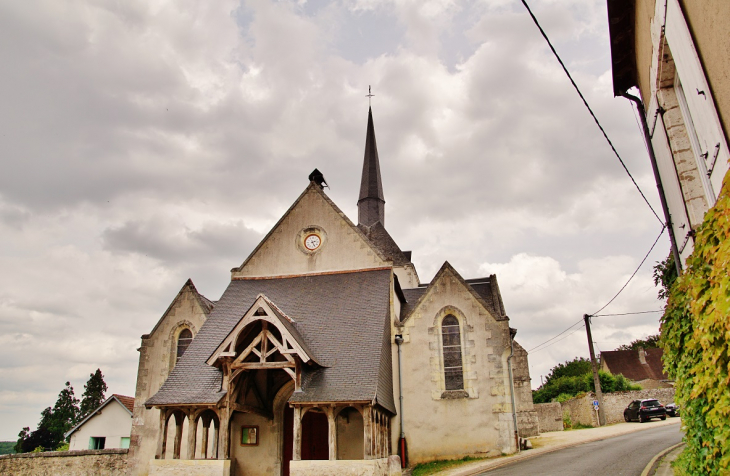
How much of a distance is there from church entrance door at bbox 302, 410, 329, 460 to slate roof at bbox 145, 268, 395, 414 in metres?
2.30

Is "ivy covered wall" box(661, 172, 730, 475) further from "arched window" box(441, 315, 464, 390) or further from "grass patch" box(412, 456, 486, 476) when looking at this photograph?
"arched window" box(441, 315, 464, 390)

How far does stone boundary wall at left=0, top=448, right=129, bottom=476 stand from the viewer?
16719 millimetres

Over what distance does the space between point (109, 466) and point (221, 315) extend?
252 inches

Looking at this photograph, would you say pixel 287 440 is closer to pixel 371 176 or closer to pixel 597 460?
pixel 597 460

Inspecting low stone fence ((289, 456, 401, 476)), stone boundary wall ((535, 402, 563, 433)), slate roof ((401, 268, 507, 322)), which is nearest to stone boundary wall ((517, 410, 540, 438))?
slate roof ((401, 268, 507, 322))

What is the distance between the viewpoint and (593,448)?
50.0 ft

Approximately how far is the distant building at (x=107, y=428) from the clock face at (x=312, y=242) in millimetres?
15288

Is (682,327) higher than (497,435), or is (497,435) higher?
(682,327)

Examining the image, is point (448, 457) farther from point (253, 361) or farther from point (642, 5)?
point (642, 5)

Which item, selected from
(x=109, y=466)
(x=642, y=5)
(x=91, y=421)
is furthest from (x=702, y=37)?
(x=91, y=421)

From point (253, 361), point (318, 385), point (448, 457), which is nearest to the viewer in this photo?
point (318, 385)

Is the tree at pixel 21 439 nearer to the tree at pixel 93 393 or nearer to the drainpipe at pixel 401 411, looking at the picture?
the tree at pixel 93 393

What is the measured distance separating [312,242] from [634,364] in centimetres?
4423

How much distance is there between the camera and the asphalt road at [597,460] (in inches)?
435
